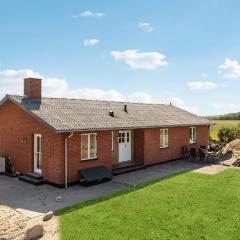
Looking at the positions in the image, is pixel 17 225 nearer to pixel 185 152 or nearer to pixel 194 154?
pixel 194 154

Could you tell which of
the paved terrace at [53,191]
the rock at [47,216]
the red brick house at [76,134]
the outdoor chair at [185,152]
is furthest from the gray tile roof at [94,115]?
the rock at [47,216]

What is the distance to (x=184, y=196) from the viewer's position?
46.9ft

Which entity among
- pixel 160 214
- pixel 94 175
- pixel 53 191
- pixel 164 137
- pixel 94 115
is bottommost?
pixel 160 214

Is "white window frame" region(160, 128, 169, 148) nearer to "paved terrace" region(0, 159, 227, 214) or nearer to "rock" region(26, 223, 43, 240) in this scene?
"paved terrace" region(0, 159, 227, 214)

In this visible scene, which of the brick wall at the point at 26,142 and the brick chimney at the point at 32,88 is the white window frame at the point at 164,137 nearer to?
the brick chimney at the point at 32,88

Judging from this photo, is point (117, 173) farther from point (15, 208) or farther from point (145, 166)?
point (15, 208)

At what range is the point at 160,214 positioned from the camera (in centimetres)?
1180

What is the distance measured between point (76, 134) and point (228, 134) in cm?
2412

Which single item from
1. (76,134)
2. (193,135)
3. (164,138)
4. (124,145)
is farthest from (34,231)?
(193,135)

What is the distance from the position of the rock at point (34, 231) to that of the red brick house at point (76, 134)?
5569 millimetres

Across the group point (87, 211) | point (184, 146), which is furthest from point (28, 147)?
point (184, 146)

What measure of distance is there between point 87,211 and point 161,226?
2.97 metres

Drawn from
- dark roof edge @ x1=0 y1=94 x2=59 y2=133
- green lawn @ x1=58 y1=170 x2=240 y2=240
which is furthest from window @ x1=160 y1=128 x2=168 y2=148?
dark roof edge @ x1=0 y1=94 x2=59 y2=133

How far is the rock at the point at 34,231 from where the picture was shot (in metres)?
9.71
